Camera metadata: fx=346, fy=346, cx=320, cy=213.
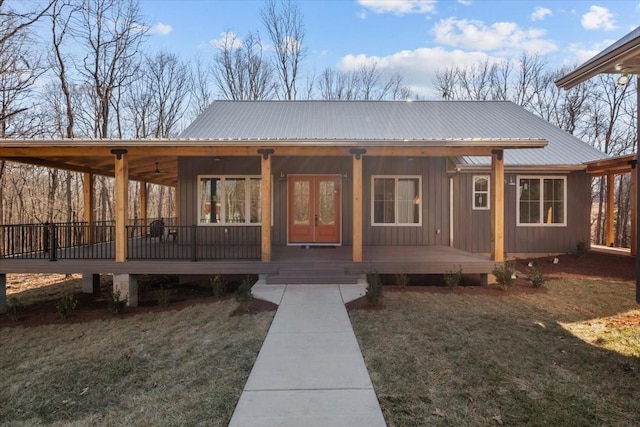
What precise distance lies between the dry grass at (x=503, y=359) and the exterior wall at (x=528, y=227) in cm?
449

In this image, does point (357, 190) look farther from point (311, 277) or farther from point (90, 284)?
point (90, 284)

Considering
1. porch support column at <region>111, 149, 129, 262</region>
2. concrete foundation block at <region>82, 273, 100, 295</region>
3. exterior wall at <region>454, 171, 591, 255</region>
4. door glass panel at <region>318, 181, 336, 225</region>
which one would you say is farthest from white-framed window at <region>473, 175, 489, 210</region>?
concrete foundation block at <region>82, 273, 100, 295</region>

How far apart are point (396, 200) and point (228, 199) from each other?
522 centimetres

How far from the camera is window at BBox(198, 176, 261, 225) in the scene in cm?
1047

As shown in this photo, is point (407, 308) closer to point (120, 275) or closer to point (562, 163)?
point (120, 275)

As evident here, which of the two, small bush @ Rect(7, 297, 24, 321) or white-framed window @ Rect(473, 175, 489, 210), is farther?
white-framed window @ Rect(473, 175, 489, 210)

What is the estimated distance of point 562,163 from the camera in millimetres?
10773

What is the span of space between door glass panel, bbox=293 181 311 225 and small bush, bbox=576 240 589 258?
862 cm

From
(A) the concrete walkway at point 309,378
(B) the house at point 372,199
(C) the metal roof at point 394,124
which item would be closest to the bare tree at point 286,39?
(C) the metal roof at point 394,124

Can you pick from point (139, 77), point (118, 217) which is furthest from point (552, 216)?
point (139, 77)

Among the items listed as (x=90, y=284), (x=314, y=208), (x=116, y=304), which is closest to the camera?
(x=116, y=304)

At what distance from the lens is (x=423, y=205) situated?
10.9 meters

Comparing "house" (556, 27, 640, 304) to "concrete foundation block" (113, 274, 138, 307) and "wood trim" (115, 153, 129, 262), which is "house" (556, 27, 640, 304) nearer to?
"wood trim" (115, 153, 129, 262)

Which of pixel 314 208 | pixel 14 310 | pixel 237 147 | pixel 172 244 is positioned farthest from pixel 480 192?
pixel 14 310
